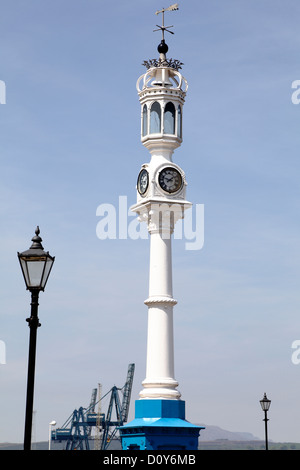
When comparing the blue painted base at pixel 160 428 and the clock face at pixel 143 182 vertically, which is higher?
the clock face at pixel 143 182

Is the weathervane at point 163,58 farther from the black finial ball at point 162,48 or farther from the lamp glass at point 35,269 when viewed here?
the lamp glass at point 35,269

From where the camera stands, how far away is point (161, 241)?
59.8 meters

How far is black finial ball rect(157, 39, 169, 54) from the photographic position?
63.4m

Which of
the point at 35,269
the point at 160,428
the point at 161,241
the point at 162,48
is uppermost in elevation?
the point at 162,48

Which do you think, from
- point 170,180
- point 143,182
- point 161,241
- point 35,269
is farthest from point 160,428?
point 35,269

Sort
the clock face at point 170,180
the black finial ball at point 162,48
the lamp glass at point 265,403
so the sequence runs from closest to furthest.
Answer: the lamp glass at point 265,403, the clock face at point 170,180, the black finial ball at point 162,48

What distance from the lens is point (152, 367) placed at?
58594 mm

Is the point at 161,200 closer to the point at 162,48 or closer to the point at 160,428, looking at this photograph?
the point at 162,48

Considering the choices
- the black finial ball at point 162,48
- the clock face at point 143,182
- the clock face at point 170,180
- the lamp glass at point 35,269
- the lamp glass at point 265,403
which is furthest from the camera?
the black finial ball at point 162,48

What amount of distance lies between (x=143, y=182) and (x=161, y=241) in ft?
15.0

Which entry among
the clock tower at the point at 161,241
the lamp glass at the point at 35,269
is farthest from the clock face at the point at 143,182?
the lamp glass at the point at 35,269

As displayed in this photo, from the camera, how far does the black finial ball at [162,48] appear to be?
63.4m
